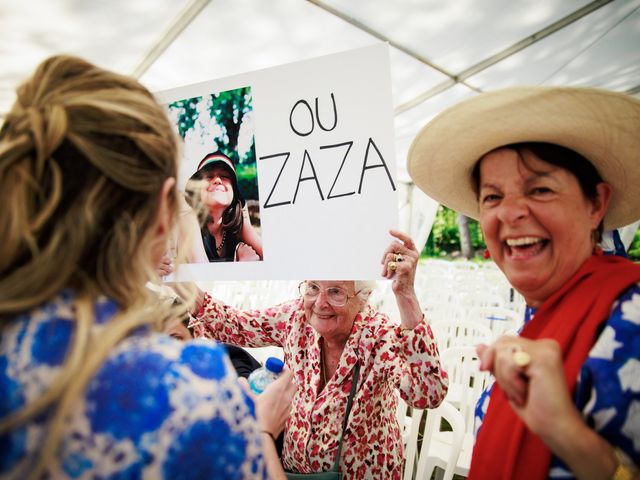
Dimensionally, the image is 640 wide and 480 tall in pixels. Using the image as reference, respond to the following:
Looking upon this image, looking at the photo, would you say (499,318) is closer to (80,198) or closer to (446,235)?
(80,198)

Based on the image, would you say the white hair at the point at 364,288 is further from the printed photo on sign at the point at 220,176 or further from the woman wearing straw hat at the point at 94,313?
the woman wearing straw hat at the point at 94,313

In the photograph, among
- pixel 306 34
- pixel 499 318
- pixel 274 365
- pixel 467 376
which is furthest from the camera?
pixel 499 318

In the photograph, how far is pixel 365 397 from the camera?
1445 millimetres

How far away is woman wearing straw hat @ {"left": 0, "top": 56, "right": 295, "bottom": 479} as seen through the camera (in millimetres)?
492

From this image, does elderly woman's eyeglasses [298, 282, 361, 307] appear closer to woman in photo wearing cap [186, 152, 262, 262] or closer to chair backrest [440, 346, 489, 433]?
woman in photo wearing cap [186, 152, 262, 262]

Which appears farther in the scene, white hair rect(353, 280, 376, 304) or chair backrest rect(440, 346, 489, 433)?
chair backrest rect(440, 346, 489, 433)

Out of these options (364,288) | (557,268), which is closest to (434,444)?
(364,288)

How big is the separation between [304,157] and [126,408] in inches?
34.1

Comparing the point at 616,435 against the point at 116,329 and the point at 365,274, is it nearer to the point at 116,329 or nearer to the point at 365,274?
the point at 365,274

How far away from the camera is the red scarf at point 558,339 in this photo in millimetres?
745

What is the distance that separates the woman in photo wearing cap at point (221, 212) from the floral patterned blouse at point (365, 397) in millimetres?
591

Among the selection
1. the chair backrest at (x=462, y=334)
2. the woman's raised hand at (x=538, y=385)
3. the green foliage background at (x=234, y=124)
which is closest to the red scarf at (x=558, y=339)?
the woman's raised hand at (x=538, y=385)

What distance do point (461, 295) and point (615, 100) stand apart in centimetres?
517

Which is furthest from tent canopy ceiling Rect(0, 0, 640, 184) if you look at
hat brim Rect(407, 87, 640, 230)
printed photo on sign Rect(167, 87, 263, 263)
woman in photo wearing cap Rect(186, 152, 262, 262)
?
hat brim Rect(407, 87, 640, 230)
